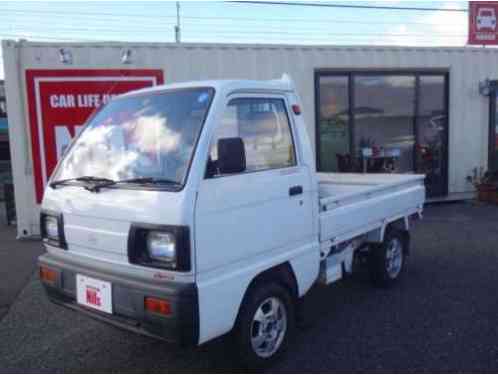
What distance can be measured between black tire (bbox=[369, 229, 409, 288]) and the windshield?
8.80ft

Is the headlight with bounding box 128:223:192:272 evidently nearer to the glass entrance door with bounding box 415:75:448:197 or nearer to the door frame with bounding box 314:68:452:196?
the door frame with bounding box 314:68:452:196

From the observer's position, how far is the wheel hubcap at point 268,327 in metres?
2.98

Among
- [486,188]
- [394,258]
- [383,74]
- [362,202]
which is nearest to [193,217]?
[362,202]

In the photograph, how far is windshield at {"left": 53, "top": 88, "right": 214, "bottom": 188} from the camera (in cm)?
271

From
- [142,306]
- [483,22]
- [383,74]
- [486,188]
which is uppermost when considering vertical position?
[483,22]

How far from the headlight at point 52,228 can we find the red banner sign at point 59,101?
4.35m

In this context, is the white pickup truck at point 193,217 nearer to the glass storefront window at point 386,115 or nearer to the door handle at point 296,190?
the door handle at point 296,190

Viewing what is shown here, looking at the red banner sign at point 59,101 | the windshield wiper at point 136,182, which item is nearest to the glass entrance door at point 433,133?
the red banner sign at point 59,101

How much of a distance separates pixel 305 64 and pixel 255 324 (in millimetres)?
6186

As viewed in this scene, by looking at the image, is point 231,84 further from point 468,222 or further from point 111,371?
point 468,222

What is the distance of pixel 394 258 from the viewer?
15.7 feet

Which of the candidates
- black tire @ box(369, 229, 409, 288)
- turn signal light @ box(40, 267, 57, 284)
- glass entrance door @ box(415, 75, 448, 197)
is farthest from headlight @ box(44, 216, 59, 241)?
glass entrance door @ box(415, 75, 448, 197)

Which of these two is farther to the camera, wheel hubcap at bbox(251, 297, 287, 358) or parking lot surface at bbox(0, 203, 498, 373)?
parking lot surface at bbox(0, 203, 498, 373)

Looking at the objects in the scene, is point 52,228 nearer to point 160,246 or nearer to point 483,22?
point 160,246
